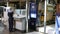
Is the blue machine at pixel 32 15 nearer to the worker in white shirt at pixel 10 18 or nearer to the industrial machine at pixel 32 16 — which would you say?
the industrial machine at pixel 32 16

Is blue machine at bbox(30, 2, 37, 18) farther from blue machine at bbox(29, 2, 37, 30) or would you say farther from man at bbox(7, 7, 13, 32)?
man at bbox(7, 7, 13, 32)

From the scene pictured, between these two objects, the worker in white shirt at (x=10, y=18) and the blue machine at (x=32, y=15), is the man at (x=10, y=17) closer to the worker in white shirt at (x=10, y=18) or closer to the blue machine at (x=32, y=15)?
the worker in white shirt at (x=10, y=18)

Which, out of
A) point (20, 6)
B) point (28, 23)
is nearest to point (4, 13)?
point (20, 6)

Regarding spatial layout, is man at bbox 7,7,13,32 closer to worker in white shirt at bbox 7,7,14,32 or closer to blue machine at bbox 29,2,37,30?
worker in white shirt at bbox 7,7,14,32

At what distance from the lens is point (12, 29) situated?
14.5 ft

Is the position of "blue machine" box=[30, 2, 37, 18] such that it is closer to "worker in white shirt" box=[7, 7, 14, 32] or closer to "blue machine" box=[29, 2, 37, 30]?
"blue machine" box=[29, 2, 37, 30]

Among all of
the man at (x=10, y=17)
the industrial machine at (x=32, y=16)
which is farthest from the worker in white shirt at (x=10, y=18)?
the industrial machine at (x=32, y=16)

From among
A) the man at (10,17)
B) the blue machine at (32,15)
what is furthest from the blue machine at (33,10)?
the man at (10,17)

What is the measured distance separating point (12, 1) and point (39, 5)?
0.96 meters

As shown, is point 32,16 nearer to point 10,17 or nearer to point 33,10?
point 33,10

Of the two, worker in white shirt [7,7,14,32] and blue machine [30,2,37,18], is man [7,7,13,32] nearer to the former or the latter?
worker in white shirt [7,7,14,32]

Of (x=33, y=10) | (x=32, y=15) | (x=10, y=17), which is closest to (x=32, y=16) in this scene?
(x=32, y=15)

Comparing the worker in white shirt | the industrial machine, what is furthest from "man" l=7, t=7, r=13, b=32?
the industrial machine

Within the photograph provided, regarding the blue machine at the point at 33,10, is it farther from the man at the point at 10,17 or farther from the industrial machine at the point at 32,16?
the man at the point at 10,17
